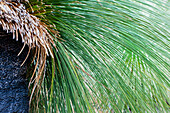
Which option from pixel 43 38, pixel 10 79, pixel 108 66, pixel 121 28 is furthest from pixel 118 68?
pixel 10 79

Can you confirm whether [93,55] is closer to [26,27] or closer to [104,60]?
[104,60]

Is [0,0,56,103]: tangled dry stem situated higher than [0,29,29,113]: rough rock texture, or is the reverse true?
[0,0,56,103]: tangled dry stem

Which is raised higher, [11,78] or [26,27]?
[26,27]

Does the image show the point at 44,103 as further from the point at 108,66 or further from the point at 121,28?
the point at 121,28

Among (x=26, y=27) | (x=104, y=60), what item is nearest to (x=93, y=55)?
(x=104, y=60)
